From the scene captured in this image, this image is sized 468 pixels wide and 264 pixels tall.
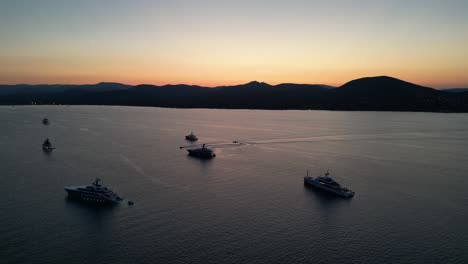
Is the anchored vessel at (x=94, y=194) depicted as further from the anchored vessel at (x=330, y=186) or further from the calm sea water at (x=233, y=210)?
the anchored vessel at (x=330, y=186)

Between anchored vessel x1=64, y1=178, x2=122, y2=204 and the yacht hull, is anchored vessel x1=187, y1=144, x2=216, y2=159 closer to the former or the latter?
anchored vessel x1=64, y1=178, x2=122, y2=204

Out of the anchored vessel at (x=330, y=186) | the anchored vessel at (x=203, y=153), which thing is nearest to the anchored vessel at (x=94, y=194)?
the anchored vessel at (x=330, y=186)

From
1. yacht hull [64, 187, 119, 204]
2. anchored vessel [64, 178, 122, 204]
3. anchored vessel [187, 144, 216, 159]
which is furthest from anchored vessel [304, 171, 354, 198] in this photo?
anchored vessel [187, 144, 216, 159]

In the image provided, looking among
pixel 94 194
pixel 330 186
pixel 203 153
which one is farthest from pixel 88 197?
pixel 203 153

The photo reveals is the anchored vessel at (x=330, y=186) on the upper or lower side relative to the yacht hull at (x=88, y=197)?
upper

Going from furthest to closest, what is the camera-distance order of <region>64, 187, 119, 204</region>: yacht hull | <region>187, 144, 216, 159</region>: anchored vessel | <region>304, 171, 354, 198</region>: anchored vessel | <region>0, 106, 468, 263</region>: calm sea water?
<region>187, 144, 216, 159</region>: anchored vessel
<region>304, 171, 354, 198</region>: anchored vessel
<region>64, 187, 119, 204</region>: yacht hull
<region>0, 106, 468, 263</region>: calm sea water

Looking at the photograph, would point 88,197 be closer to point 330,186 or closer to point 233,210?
point 233,210

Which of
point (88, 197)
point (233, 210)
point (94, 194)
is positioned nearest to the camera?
point (233, 210)

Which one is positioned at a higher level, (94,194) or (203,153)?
(203,153)
